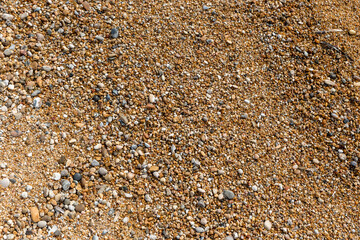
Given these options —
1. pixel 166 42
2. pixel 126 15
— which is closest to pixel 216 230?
pixel 166 42

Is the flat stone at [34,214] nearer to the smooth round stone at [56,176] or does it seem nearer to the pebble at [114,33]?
the smooth round stone at [56,176]

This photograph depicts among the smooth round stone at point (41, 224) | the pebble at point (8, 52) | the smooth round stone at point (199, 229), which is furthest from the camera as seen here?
the pebble at point (8, 52)

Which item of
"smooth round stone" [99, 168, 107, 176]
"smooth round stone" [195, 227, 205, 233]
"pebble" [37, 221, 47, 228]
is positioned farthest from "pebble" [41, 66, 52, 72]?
A: "smooth round stone" [195, 227, 205, 233]

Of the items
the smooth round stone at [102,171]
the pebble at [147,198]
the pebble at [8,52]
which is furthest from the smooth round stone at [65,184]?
the pebble at [8,52]

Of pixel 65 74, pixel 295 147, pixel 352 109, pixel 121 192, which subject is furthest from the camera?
pixel 352 109

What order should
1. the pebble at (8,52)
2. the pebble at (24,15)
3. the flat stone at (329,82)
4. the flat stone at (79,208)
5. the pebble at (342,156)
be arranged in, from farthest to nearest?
the flat stone at (329,82)
the pebble at (342,156)
the pebble at (24,15)
the pebble at (8,52)
the flat stone at (79,208)

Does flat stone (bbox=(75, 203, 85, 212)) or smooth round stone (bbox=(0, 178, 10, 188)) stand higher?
smooth round stone (bbox=(0, 178, 10, 188))

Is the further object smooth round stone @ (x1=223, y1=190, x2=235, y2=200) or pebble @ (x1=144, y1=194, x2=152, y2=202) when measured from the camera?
smooth round stone @ (x1=223, y1=190, x2=235, y2=200)

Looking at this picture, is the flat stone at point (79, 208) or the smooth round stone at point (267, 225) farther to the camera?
the smooth round stone at point (267, 225)

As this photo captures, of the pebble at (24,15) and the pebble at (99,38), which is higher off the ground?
the pebble at (24,15)

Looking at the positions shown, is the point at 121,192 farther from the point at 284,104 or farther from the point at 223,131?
the point at 284,104

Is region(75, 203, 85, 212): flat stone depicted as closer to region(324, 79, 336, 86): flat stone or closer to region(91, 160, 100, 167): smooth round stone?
region(91, 160, 100, 167): smooth round stone

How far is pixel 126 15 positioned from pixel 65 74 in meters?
0.95

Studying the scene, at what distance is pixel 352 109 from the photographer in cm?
334
